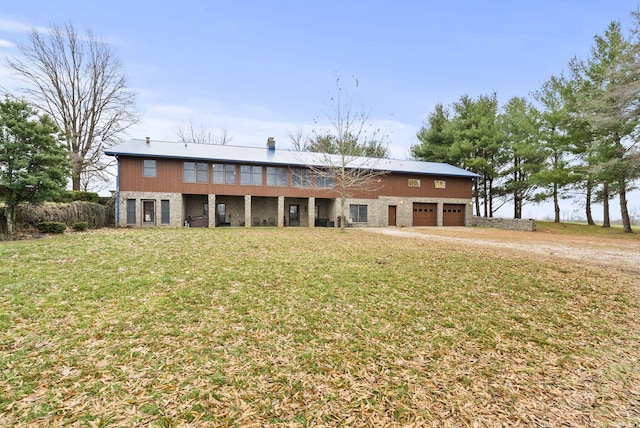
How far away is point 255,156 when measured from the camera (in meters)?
22.1

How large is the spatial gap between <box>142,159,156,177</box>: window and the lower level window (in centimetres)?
1455

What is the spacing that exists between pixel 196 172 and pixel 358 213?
12700 millimetres

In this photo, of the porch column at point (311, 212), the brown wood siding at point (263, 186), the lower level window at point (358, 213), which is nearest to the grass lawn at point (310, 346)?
the brown wood siding at point (263, 186)

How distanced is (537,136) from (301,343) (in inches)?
1152

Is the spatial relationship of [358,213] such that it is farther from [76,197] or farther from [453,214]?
[76,197]

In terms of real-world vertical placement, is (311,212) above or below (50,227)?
above

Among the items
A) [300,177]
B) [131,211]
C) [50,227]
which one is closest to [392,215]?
[300,177]

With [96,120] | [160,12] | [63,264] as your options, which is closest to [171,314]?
[63,264]

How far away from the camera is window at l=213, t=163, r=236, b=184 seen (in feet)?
67.9

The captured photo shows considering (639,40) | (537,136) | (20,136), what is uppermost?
(639,40)

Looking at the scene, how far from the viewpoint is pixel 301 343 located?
3.75 meters

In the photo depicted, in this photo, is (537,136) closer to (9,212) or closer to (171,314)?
(171,314)

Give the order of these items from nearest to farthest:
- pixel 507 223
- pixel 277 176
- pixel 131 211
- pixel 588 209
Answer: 1. pixel 131 211
2. pixel 277 176
3. pixel 507 223
4. pixel 588 209

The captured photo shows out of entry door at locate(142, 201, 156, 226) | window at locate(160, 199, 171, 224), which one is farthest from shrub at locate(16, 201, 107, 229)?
window at locate(160, 199, 171, 224)
